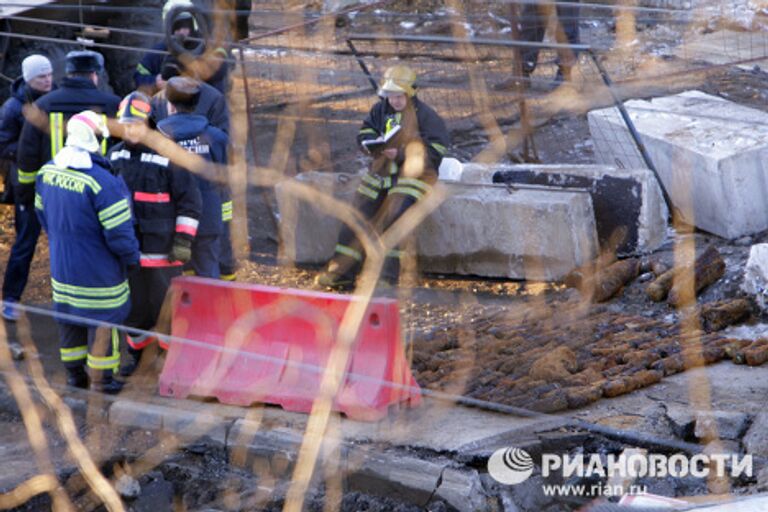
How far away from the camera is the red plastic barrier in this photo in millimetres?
6766

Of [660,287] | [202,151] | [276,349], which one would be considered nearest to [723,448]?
[276,349]

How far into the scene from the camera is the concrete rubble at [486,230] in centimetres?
930

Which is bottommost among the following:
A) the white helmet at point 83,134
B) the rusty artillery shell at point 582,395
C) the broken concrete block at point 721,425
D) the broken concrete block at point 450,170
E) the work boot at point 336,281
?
the work boot at point 336,281

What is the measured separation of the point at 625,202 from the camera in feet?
31.2

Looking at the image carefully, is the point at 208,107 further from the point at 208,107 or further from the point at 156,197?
the point at 156,197

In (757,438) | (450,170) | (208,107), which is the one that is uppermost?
(208,107)

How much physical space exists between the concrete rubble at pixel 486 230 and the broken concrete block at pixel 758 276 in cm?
144

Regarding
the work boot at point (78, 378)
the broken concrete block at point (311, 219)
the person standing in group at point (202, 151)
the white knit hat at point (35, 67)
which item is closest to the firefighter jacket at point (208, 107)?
the person standing in group at point (202, 151)

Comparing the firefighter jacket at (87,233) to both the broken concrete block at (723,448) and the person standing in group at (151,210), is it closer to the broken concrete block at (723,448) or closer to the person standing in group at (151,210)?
the person standing in group at (151,210)

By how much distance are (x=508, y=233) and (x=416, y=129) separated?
1.14 metres

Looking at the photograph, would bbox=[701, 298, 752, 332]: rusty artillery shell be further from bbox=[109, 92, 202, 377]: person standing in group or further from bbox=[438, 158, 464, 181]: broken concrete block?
bbox=[109, 92, 202, 377]: person standing in group

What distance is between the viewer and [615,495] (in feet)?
19.0

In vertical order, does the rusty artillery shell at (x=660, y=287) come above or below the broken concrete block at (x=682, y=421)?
below

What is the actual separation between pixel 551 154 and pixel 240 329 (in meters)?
5.40
